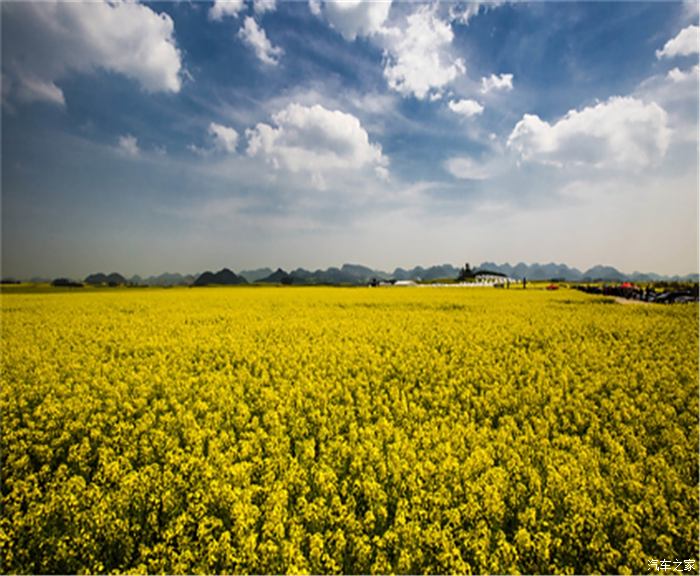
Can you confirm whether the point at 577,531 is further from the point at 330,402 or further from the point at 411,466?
the point at 330,402

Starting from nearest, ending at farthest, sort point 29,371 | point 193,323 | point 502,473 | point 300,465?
point 502,473
point 300,465
point 29,371
point 193,323

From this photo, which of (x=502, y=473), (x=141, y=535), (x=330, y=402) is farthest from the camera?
(x=330, y=402)

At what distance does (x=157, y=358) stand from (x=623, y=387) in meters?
12.5

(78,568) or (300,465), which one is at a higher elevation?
(300,465)

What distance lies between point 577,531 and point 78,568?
214 inches

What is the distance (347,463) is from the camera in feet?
18.0

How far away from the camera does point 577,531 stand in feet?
13.3

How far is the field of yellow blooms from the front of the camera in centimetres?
382

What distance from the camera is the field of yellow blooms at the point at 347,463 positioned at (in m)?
3.82

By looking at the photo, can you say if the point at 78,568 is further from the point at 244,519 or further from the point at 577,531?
the point at 577,531

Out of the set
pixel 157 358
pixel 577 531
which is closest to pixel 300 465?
pixel 577 531

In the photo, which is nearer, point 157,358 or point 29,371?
point 29,371

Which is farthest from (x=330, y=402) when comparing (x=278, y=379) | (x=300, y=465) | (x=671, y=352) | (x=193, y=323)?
(x=193, y=323)

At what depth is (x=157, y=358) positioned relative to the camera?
35.7ft
